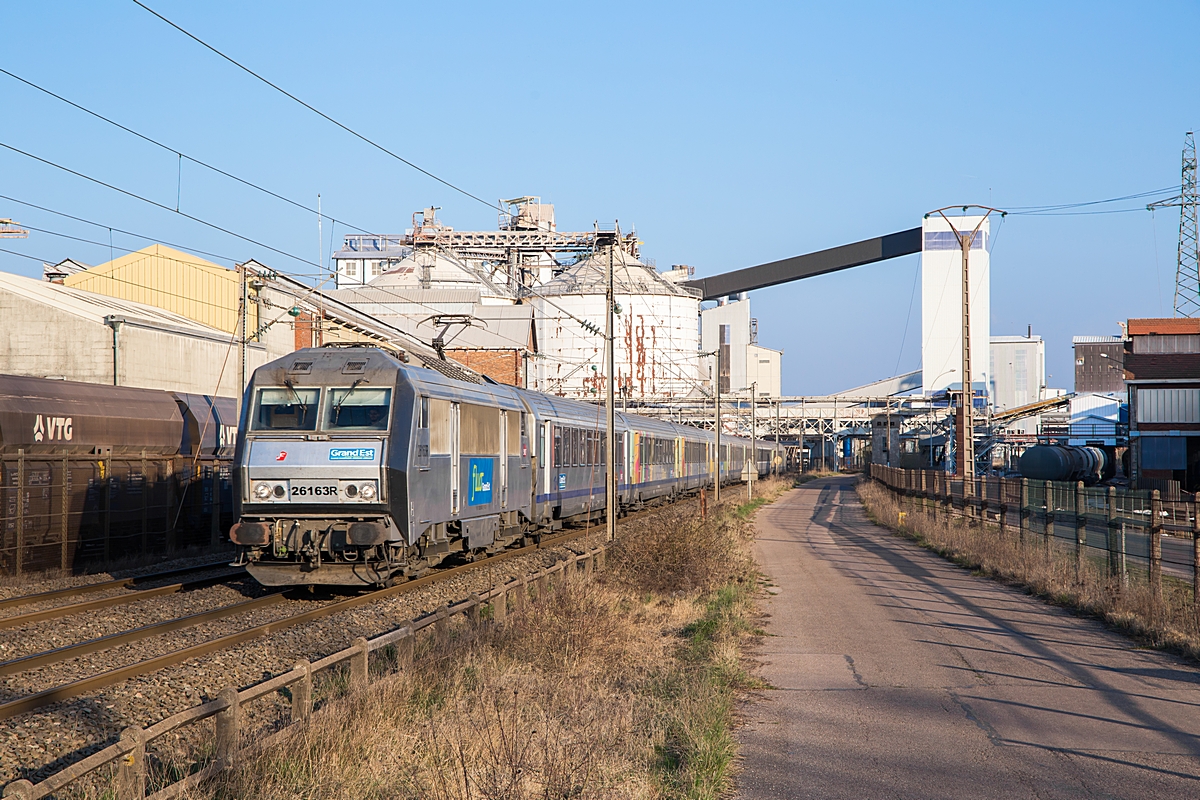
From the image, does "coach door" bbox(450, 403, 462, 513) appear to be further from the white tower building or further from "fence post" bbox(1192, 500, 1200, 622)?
the white tower building

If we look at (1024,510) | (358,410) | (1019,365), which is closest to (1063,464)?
(1024,510)

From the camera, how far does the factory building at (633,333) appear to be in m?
74.8

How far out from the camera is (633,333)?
76.9m

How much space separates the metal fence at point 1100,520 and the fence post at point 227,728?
418 inches

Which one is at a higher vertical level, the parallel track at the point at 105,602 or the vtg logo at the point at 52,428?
the vtg logo at the point at 52,428

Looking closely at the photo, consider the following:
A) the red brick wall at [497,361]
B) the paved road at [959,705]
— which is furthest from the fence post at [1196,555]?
the red brick wall at [497,361]

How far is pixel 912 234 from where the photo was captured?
87500 millimetres

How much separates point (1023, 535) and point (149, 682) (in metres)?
15.6

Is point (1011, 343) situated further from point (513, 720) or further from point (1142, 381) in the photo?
point (513, 720)

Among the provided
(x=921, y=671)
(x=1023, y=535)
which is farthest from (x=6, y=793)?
(x=1023, y=535)

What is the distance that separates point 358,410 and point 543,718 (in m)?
7.65

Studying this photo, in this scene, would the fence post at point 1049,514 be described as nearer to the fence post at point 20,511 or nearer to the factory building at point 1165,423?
the fence post at point 20,511

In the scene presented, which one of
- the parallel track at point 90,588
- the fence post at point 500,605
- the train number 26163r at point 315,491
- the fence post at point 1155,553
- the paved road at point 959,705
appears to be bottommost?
the paved road at point 959,705

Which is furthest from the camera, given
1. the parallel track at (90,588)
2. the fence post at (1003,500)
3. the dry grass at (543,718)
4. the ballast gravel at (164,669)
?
the fence post at (1003,500)
